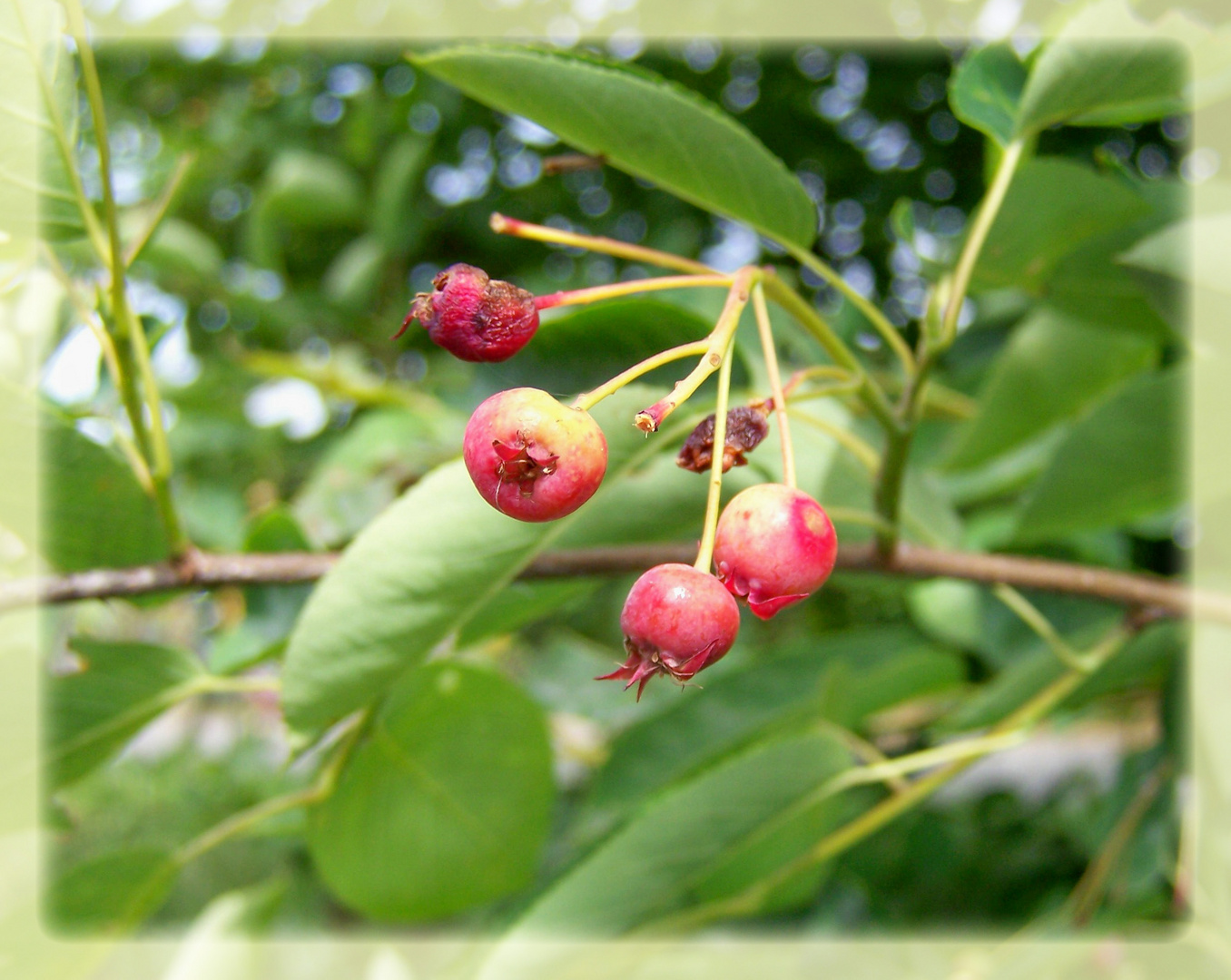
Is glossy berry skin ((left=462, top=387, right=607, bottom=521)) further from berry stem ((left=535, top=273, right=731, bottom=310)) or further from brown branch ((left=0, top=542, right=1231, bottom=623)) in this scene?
brown branch ((left=0, top=542, right=1231, bottom=623))

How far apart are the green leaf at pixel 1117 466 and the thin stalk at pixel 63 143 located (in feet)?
2.26

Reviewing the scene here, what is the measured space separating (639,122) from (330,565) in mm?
309

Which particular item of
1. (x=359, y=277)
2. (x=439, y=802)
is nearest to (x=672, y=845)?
(x=439, y=802)

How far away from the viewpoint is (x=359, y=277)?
1.56 metres

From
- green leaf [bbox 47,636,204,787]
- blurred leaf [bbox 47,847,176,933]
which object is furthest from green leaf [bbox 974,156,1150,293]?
blurred leaf [bbox 47,847,176,933]

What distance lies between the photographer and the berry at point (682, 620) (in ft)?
0.99

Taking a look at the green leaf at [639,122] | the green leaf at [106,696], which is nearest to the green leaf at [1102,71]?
the green leaf at [639,122]

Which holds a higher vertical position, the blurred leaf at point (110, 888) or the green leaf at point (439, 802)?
the green leaf at point (439, 802)

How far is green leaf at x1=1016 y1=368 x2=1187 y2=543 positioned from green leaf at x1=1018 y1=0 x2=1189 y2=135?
239mm

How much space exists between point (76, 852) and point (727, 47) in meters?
2.86

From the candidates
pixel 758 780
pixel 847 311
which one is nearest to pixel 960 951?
pixel 758 780

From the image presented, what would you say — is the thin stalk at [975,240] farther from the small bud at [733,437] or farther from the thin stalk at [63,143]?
the thin stalk at [63,143]

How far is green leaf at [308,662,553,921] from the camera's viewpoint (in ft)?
2.28

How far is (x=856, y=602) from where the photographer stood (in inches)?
80.0
